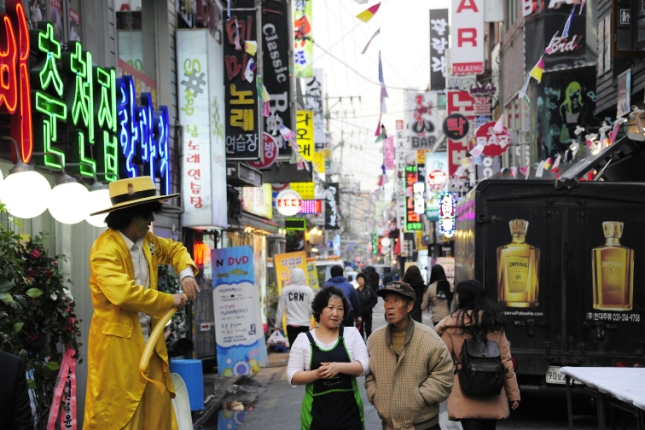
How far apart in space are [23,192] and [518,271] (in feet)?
20.9

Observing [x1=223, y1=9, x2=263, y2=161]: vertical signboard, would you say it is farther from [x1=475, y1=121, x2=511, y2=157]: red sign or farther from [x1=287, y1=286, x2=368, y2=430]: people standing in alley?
[x1=287, y1=286, x2=368, y2=430]: people standing in alley

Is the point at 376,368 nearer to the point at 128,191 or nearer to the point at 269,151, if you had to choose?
the point at 128,191

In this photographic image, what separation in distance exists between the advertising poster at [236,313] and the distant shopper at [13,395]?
1121 cm

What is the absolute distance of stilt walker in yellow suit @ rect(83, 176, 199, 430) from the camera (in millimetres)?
5480

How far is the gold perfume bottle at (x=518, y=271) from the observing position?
36.8 ft

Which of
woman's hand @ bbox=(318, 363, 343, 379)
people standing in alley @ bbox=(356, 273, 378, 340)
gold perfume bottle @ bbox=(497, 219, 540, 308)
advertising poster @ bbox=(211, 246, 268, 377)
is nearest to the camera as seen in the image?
woman's hand @ bbox=(318, 363, 343, 379)

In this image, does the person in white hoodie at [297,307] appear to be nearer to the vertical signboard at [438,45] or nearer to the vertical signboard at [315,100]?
the vertical signboard at [438,45]

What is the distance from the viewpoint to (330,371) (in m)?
5.83

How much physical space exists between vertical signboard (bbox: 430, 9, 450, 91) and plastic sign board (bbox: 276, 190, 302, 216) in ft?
A: 52.0

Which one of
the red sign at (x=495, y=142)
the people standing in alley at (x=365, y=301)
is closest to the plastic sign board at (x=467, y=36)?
the red sign at (x=495, y=142)

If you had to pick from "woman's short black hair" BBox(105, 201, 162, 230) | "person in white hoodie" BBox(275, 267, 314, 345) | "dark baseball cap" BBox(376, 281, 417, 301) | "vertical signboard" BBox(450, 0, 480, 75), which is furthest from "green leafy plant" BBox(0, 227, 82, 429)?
"vertical signboard" BBox(450, 0, 480, 75)

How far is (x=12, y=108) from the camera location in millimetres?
7559

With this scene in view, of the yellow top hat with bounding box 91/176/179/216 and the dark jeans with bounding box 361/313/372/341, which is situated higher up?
the yellow top hat with bounding box 91/176/179/216

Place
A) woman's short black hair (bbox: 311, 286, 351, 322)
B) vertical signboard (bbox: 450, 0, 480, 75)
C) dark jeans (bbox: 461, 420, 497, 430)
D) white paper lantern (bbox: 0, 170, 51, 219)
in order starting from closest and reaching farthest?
woman's short black hair (bbox: 311, 286, 351, 322) < white paper lantern (bbox: 0, 170, 51, 219) < dark jeans (bbox: 461, 420, 497, 430) < vertical signboard (bbox: 450, 0, 480, 75)
